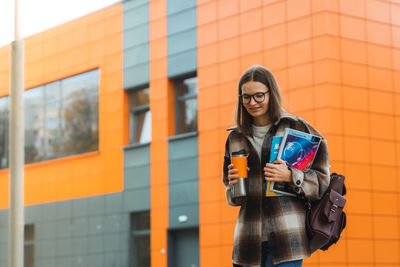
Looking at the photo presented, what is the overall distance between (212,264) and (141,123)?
4.94 meters

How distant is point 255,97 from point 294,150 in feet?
1.12

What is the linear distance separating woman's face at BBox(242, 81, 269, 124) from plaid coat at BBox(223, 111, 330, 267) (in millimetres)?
115

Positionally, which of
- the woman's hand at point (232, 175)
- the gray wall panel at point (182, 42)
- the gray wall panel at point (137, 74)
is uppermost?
the gray wall panel at point (182, 42)

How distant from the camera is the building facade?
16.7m

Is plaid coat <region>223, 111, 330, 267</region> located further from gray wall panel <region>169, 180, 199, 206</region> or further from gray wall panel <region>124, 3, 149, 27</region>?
gray wall panel <region>124, 3, 149, 27</region>

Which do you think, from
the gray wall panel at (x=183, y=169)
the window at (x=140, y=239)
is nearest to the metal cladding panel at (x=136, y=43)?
the gray wall panel at (x=183, y=169)

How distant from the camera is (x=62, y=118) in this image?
936 inches

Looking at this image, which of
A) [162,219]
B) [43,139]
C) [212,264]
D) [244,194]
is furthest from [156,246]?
[244,194]

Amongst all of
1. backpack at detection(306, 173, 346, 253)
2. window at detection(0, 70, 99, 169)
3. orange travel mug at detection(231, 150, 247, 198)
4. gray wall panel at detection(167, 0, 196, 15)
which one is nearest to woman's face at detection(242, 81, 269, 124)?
orange travel mug at detection(231, 150, 247, 198)

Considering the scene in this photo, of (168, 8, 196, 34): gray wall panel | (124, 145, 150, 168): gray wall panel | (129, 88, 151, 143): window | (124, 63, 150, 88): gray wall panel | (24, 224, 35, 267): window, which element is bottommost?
Result: (24, 224, 35, 267): window

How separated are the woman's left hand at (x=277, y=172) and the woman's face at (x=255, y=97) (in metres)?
0.29

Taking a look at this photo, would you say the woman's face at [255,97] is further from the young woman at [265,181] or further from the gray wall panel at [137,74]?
the gray wall panel at [137,74]

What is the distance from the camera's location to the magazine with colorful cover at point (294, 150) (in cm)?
391

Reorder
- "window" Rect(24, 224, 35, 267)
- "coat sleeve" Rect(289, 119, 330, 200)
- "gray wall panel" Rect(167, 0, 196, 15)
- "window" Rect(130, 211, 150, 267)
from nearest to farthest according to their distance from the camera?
"coat sleeve" Rect(289, 119, 330, 200) < "gray wall panel" Rect(167, 0, 196, 15) < "window" Rect(130, 211, 150, 267) < "window" Rect(24, 224, 35, 267)
